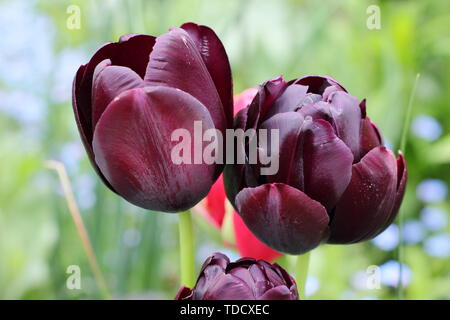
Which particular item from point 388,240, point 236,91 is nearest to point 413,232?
point 388,240

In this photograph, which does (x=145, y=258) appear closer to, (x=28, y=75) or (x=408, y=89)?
(x=28, y=75)

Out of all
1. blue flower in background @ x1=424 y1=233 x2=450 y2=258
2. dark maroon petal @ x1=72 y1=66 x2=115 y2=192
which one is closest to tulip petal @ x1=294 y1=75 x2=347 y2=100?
dark maroon petal @ x1=72 y1=66 x2=115 y2=192

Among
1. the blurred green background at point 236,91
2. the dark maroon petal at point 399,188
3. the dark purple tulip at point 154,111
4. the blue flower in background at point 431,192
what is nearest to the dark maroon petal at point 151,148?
the dark purple tulip at point 154,111

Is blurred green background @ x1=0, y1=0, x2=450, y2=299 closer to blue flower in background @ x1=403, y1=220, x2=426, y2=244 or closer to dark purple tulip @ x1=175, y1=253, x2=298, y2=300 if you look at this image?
blue flower in background @ x1=403, y1=220, x2=426, y2=244

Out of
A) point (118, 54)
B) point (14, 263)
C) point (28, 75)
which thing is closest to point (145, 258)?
point (14, 263)

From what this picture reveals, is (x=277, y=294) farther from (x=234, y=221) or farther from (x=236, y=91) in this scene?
(x=236, y=91)
